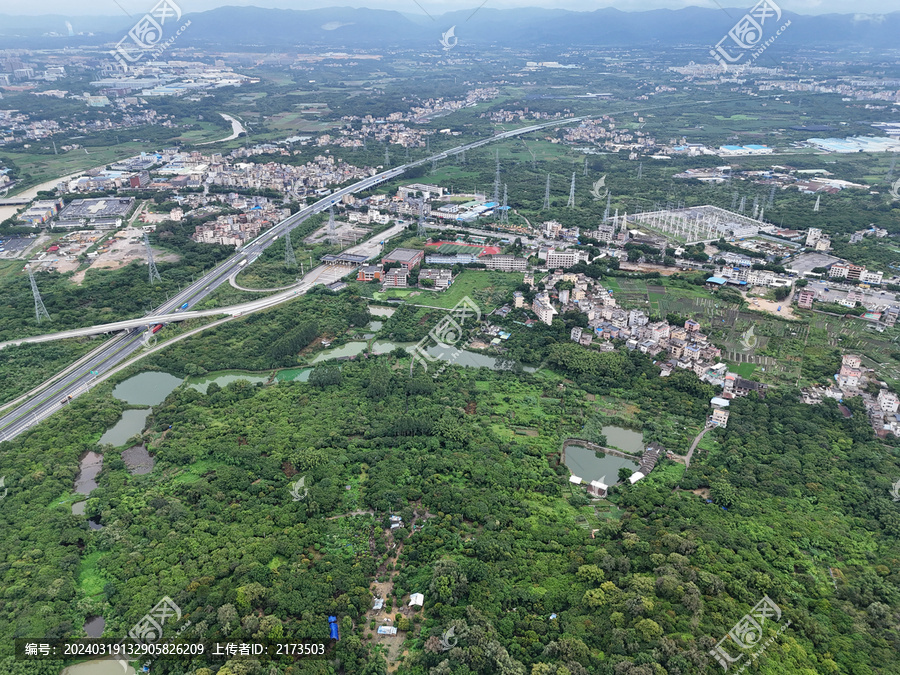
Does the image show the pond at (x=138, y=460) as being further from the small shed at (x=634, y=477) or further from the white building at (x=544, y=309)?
the white building at (x=544, y=309)

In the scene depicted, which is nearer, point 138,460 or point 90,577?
→ point 90,577

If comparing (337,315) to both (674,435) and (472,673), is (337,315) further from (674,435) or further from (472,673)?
(472,673)

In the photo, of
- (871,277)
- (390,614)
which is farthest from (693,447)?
(871,277)

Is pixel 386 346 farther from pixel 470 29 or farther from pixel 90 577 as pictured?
pixel 470 29

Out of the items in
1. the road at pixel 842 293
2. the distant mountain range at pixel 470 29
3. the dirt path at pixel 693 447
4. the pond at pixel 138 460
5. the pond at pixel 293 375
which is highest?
the distant mountain range at pixel 470 29

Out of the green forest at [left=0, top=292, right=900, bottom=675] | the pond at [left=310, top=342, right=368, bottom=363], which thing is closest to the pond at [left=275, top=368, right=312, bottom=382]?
the pond at [left=310, top=342, right=368, bottom=363]

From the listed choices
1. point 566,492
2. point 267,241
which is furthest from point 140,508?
point 267,241
